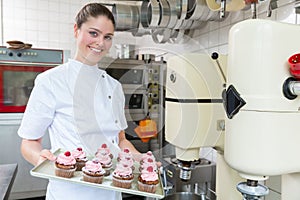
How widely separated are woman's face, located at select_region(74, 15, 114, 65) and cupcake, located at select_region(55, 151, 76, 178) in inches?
16.4

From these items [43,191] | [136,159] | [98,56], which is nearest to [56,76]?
[98,56]

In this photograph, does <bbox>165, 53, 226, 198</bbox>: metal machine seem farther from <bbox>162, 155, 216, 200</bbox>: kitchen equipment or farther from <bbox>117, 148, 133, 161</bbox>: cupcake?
<bbox>162, 155, 216, 200</bbox>: kitchen equipment

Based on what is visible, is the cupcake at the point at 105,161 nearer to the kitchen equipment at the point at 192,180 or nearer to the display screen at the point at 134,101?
the kitchen equipment at the point at 192,180

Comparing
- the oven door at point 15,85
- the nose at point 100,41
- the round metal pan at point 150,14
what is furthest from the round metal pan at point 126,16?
the nose at point 100,41

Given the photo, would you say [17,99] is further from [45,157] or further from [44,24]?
[45,157]

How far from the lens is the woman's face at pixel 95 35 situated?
105 centimetres

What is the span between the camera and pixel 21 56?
2.49 meters

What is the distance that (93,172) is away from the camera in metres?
1.01

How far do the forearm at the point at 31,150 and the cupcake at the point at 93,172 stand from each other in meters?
0.18

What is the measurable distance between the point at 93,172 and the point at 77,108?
28cm

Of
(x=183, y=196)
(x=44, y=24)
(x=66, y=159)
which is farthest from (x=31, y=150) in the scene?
(x=44, y=24)

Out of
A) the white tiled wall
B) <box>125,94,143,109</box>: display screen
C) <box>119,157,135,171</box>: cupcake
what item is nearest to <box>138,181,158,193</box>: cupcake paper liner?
<box>119,157,135,171</box>: cupcake

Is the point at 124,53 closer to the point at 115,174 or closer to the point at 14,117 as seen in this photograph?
the point at 14,117

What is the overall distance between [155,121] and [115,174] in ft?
4.81
